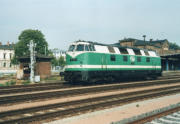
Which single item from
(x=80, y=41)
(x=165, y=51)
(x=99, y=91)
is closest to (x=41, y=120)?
(x=99, y=91)

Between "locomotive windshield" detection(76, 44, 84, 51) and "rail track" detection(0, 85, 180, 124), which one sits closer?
"rail track" detection(0, 85, 180, 124)

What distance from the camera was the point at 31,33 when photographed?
6369 centimetres

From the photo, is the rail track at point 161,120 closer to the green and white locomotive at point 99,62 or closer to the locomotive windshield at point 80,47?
the green and white locomotive at point 99,62

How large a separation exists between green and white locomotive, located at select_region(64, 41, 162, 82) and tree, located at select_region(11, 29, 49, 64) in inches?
1777

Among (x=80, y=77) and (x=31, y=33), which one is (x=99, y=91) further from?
(x=31, y=33)

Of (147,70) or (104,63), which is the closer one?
(104,63)

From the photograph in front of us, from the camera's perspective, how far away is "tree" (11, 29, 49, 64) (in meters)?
60.9

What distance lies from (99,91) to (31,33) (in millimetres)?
53257

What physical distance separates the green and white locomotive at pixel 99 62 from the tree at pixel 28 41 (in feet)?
148

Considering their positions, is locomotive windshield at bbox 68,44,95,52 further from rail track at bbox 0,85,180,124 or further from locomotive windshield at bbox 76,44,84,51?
rail track at bbox 0,85,180,124

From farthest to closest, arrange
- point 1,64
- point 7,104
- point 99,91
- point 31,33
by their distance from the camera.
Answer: point 1,64, point 31,33, point 99,91, point 7,104

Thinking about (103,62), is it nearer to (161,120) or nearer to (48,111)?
(48,111)

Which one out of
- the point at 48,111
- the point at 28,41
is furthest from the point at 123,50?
the point at 28,41

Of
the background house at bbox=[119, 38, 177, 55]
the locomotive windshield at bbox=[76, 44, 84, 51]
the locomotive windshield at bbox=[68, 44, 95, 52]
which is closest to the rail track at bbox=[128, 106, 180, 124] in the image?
the locomotive windshield at bbox=[68, 44, 95, 52]
